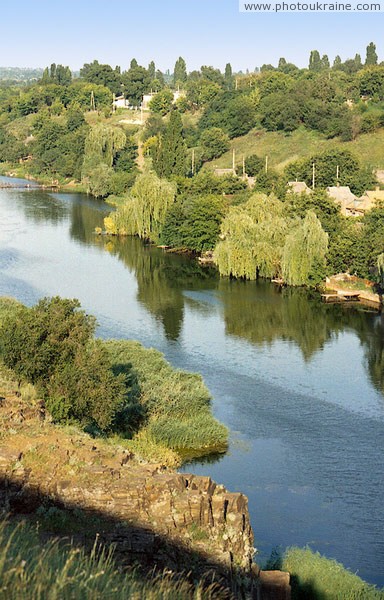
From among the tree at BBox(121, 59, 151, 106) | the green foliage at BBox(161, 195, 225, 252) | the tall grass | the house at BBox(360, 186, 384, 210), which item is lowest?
the tall grass

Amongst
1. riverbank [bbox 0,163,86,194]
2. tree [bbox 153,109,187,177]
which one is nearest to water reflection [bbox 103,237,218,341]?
tree [bbox 153,109,187,177]

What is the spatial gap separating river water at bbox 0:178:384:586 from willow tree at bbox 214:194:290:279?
3.89 ft

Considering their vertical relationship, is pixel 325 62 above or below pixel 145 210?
above

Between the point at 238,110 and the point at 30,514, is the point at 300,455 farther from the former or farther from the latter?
the point at 238,110

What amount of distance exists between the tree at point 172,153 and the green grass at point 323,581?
6048 cm

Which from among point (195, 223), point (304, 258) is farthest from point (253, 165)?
point (304, 258)

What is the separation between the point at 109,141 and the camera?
100312mm

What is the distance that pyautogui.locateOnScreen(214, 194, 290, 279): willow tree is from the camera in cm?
5431

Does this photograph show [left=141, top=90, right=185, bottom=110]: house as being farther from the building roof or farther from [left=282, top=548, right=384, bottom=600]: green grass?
[left=282, top=548, right=384, bottom=600]: green grass

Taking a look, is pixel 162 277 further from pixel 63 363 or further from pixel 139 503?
pixel 139 503

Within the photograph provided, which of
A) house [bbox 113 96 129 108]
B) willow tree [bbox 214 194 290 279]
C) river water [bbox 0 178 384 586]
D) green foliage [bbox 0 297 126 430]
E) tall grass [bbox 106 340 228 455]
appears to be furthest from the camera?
house [bbox 113 96 129 108]

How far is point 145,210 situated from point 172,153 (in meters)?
13.2

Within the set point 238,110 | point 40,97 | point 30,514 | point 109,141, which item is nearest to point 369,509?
point 30,514

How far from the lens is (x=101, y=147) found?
9981cm
